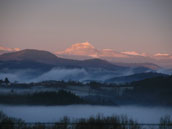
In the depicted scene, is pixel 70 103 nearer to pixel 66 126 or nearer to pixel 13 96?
pixel 13 96

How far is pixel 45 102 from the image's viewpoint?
199750mm

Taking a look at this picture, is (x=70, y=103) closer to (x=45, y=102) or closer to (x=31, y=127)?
(x=45, y=102)

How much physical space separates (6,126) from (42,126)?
5.76m

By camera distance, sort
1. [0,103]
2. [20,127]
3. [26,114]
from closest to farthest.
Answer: [20,127] → [26,114] → [0,103]

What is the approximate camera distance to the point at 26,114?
457ft

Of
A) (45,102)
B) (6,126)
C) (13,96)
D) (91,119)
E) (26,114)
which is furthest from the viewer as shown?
(45,102)

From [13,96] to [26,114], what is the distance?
49663mm

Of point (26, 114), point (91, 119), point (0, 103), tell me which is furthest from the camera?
point (0, 103)

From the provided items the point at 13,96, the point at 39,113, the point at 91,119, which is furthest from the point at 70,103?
the point at 91,119

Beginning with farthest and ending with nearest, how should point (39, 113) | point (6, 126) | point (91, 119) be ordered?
point (39, 113), point (91, 119), point (6, 126)

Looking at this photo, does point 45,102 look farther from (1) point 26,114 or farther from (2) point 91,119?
(2) point 91,119

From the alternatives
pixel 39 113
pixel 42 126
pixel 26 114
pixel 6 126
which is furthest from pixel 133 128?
pixel 39 113

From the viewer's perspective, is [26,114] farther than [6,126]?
Yes

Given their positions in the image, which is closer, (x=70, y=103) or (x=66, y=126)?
(x=66, y=126)
